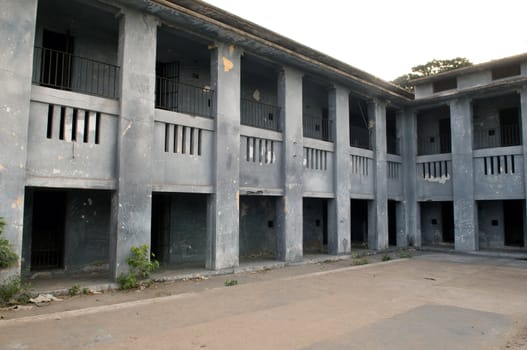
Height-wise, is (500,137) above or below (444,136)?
below

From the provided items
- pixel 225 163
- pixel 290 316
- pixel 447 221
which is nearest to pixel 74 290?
pixel 290 316

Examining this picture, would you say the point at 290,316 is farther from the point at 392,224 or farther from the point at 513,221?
the point at 392,224

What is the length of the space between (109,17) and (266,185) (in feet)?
20.5

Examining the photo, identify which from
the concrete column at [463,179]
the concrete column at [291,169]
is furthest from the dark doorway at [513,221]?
the concrete column at [291,169]

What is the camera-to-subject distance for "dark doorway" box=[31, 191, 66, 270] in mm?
9805

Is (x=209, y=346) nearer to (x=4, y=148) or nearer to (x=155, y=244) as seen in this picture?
(x=4, y=148)

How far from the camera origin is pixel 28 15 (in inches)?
306

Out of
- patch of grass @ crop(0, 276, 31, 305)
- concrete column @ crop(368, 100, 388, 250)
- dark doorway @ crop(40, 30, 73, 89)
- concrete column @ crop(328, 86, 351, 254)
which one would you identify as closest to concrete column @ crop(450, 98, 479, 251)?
concrete column @ crop(368, 100, 388, 250)

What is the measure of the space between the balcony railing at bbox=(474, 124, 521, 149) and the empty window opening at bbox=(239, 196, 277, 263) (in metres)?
9.86

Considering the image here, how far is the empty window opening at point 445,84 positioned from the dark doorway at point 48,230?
15.2 meters

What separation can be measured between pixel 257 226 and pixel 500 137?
1126 centimetres

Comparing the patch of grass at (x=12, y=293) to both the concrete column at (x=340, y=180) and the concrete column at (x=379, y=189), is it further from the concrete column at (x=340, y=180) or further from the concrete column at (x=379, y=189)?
the concrete column at (x=379, y=189)

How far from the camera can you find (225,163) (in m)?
10.9

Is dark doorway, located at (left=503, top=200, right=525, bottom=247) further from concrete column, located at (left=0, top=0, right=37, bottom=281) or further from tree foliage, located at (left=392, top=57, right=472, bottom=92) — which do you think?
concrete column, located at (left=0, top=0, right=37, bottom=281)
